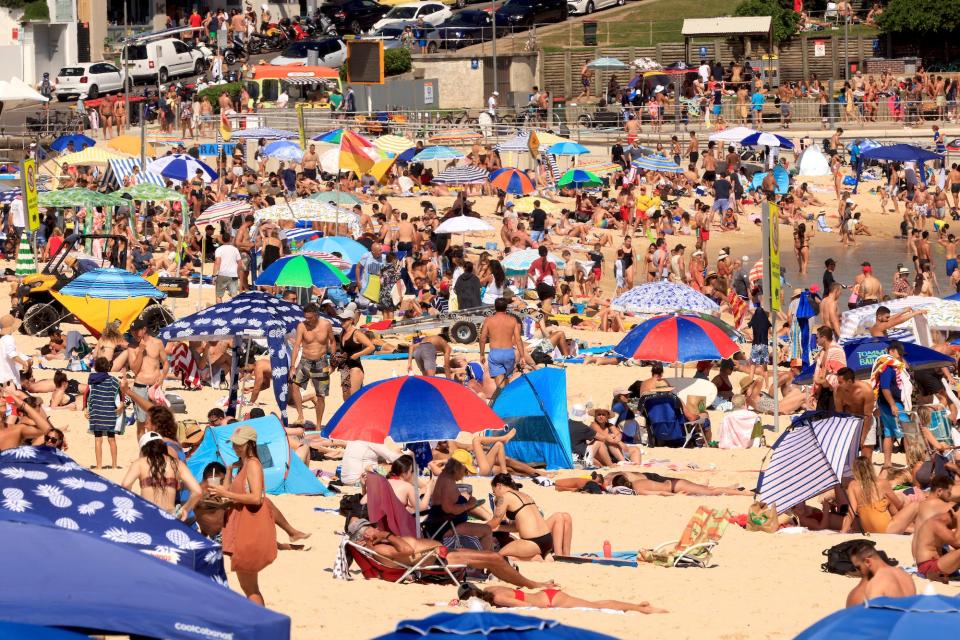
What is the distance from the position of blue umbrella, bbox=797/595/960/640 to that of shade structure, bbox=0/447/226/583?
2.72m

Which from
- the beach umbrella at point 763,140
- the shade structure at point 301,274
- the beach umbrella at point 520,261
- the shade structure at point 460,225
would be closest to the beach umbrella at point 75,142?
the shade structure at point 460,225

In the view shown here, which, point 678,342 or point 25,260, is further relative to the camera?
point 25,260

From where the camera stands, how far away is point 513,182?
29984 millimetres

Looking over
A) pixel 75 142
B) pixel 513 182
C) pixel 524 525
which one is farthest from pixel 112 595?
pixel 75 142

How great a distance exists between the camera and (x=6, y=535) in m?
6.17

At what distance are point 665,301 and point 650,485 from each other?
4.63 meters

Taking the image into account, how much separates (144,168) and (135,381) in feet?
44.5

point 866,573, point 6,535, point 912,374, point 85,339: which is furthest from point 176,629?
point 85,339

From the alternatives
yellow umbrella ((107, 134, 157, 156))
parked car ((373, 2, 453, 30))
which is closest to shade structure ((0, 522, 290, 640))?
yellow umbrella ((107, 134, 157, 156))

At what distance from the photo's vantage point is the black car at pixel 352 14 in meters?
51.0

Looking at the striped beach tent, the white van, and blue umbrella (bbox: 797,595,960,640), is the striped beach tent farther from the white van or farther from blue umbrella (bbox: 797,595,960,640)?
the white van

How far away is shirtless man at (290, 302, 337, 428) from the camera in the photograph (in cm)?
1457

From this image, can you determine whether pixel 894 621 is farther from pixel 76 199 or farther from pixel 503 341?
pixel 76 199

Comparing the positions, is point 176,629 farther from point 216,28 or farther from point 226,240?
point 216,28
